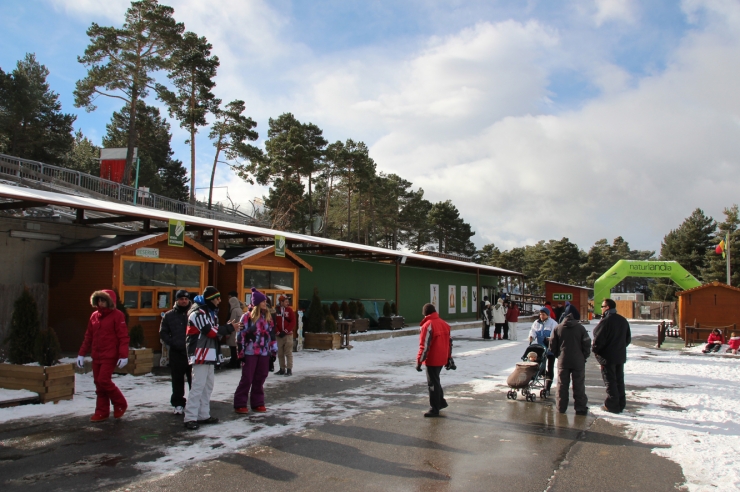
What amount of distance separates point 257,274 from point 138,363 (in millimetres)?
5232

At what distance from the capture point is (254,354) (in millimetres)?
7617

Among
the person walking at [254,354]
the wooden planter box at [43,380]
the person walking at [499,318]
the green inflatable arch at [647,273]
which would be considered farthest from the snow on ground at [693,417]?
the green inflatable arch at [647,273]

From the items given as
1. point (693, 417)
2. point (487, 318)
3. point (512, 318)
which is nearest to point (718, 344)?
point (512, 318)

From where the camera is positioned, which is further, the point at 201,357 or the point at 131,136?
the point at 131,136

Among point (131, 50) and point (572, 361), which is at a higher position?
point (131, 50)

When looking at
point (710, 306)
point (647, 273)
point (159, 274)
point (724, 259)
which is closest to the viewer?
point (159, 274)

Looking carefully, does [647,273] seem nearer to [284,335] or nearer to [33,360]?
[284,335]

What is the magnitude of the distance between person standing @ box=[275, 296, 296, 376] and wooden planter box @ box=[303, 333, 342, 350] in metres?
4.78

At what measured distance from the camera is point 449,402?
28.9ft

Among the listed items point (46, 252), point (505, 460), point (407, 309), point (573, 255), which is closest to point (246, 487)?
point (505, 460)

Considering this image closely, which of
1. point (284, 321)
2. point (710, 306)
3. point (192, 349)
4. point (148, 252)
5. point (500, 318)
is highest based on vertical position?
point (148, 252)

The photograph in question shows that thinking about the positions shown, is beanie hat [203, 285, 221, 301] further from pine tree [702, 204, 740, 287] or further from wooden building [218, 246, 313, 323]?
pine tree [702, 204, 740, 287]

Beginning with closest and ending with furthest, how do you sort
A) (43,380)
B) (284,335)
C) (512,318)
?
(43,380) < (284,335) < (512,318)

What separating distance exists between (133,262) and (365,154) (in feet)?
119
